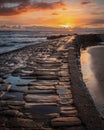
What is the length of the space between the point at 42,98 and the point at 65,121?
5.47 ft

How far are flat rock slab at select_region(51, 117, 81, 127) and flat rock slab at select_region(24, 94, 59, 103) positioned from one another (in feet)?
4.19

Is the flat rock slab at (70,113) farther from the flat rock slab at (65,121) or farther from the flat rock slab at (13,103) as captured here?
the flat rock slab at (13,103)

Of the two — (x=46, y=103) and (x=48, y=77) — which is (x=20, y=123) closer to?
(x=46, y=103)

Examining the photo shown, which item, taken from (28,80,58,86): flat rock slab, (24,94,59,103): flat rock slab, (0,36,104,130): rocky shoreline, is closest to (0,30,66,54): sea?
(0,36,104,130): rocky shoreline

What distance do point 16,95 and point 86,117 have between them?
8.22 feet

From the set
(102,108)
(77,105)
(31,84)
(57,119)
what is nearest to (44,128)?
(57,119)

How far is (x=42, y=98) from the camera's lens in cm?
712

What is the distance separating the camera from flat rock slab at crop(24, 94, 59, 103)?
6965 millimetres

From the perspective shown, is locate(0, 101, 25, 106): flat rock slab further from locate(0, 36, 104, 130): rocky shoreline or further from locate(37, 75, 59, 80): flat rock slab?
locate(37, 75, 59, 80): flat rock slab

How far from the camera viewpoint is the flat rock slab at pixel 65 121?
5.41 meters

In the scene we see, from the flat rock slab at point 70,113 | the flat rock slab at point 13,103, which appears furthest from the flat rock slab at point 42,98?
the flat rock slab at point 70,113

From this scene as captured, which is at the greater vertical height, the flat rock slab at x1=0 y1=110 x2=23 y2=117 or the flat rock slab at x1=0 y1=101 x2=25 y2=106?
the flat rock slab at x1=0 y1=101 x2=25 y2=106

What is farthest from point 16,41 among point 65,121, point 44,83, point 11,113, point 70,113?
point 65,121

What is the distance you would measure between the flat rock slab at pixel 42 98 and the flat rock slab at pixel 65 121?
128 cm
